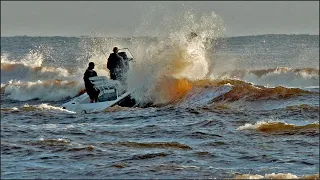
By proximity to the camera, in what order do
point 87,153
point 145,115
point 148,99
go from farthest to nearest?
point 148,99 < point 145,115 < point 87,153

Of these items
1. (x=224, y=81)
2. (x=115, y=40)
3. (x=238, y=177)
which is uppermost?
(x=115, y=40)

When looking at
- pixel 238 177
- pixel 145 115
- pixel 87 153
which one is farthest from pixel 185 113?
pixel 238 177

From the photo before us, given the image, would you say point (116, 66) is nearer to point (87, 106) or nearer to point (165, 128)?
point (87, 106)

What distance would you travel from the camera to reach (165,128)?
1673cm

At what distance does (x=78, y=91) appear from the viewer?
105 ft

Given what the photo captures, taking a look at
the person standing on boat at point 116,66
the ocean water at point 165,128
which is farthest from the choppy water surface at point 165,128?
the person standing on boat at point 116,66

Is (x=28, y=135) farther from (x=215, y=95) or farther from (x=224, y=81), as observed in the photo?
(x=224, y=81)

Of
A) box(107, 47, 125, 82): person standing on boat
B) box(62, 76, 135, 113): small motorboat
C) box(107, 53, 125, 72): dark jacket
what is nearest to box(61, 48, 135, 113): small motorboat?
box(62, 76, 135, 113): small motorboat

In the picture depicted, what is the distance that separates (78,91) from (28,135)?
1674 centimetres

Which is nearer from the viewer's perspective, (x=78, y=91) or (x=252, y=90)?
(x=252, y=90)

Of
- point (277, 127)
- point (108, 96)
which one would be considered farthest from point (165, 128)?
point (108, 96)

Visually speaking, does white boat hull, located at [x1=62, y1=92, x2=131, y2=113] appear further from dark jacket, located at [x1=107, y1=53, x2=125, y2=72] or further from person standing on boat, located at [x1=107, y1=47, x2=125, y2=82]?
dark jacket, located at [x1=107, y1=53, x2=125, y2=72]

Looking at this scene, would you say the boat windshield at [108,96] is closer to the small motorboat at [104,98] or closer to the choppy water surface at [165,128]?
the small motorboat at [104,98]

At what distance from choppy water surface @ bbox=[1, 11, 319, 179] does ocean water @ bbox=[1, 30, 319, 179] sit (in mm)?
18
